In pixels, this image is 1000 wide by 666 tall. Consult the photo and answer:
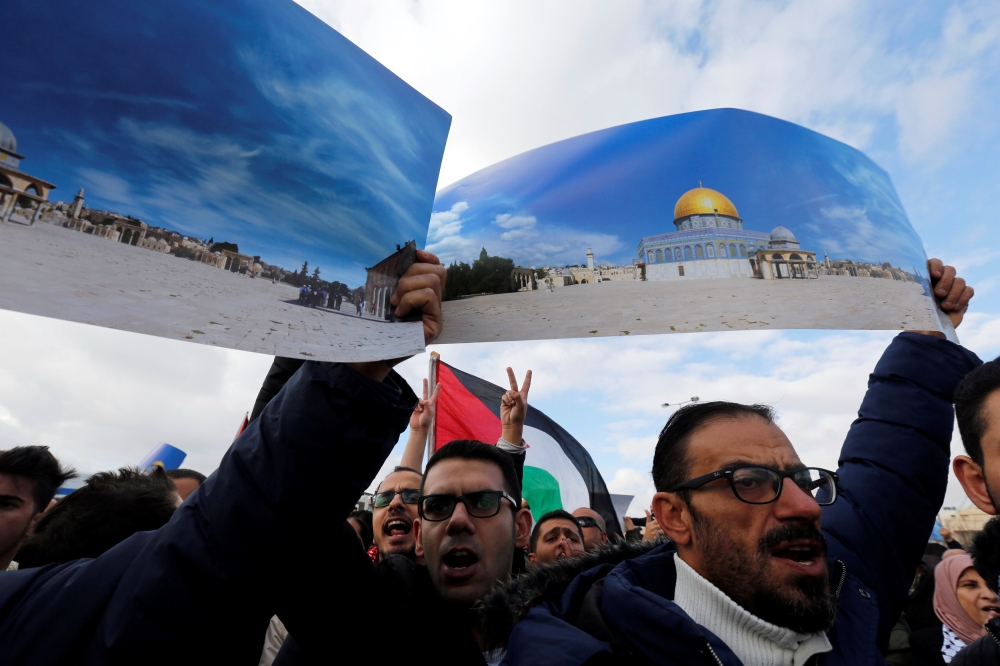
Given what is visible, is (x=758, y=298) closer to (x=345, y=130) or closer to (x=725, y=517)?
(x=725, y=517)

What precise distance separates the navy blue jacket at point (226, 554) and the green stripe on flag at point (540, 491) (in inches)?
244

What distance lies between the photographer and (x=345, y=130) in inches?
60.4

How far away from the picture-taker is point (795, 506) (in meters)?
1.79

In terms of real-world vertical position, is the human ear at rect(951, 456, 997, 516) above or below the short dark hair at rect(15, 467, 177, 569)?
above

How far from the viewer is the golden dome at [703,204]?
185 cm

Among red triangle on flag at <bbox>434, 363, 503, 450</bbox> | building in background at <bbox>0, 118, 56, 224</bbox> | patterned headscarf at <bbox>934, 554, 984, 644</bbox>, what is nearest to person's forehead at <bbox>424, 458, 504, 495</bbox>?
building in background at <bbox>0, 118, 56, 224</bbox>

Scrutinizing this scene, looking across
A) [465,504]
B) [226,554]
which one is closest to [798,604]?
[465,504]

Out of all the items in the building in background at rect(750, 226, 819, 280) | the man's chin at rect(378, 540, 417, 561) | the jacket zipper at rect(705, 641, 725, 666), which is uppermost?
the building in background at rect(750, 226, 819, 280)

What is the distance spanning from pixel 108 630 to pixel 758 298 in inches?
72.3

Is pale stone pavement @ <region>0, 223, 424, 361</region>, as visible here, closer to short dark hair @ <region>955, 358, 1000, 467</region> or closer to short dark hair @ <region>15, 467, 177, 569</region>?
short dark hair @ <region>15, 467, 177, 569</region>

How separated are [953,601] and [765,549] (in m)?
3.28

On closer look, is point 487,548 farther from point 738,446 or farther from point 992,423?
point 992,423

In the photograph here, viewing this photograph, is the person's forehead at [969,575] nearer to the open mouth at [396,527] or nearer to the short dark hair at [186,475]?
the open mouth at [396,527]

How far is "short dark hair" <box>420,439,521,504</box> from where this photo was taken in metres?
2.82
